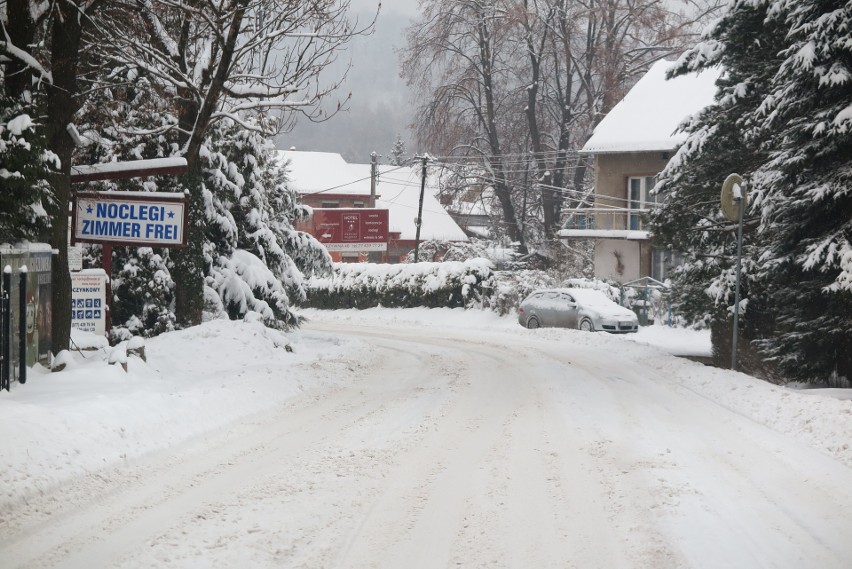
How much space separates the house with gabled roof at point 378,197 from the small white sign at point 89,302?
5222 centimetres

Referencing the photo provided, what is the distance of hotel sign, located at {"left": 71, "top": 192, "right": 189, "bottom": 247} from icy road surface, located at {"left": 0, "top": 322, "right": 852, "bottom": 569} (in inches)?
154

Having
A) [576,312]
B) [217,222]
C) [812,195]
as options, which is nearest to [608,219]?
[576,312]

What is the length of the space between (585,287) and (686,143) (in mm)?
14432

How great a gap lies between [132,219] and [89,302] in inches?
56.9

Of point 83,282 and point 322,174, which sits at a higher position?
point 322,174

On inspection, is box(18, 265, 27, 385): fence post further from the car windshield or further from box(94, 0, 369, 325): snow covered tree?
the car windshield

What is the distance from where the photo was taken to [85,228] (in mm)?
14117

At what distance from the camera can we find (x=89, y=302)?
13938 millimetres

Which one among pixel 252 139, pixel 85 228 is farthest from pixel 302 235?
pixel 85 228

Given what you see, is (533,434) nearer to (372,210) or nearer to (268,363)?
(268,363)

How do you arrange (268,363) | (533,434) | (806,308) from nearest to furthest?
(533,434) → (806,308) → (268,363)

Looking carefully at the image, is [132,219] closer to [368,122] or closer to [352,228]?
[352,228]

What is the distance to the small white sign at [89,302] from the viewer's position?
13.8 metres

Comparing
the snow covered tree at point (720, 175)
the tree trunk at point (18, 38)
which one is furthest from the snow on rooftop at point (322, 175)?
the tree trunk at point (18, 38)
